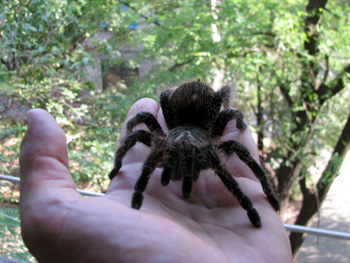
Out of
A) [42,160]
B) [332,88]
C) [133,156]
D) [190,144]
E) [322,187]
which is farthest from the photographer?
[322,187]

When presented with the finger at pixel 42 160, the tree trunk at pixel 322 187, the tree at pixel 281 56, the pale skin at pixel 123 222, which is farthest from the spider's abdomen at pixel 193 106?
the tree trunk at pixel 322 187

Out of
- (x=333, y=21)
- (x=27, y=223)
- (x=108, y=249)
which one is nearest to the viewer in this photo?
(x=108, y=249)

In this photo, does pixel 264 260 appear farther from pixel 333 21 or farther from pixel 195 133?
pixel 333 21

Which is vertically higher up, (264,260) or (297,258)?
(264,260)

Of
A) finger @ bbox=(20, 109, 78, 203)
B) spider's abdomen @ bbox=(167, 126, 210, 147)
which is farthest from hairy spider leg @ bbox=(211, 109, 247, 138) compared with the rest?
finger @ bbox=(20, 109, 78, 203)

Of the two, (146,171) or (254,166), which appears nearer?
(146,171)

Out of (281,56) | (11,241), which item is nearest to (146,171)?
(11,241)

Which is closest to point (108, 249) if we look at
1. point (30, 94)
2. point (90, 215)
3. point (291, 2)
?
point (90, 215)

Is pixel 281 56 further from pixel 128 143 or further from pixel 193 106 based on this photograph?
pixel 128 143
